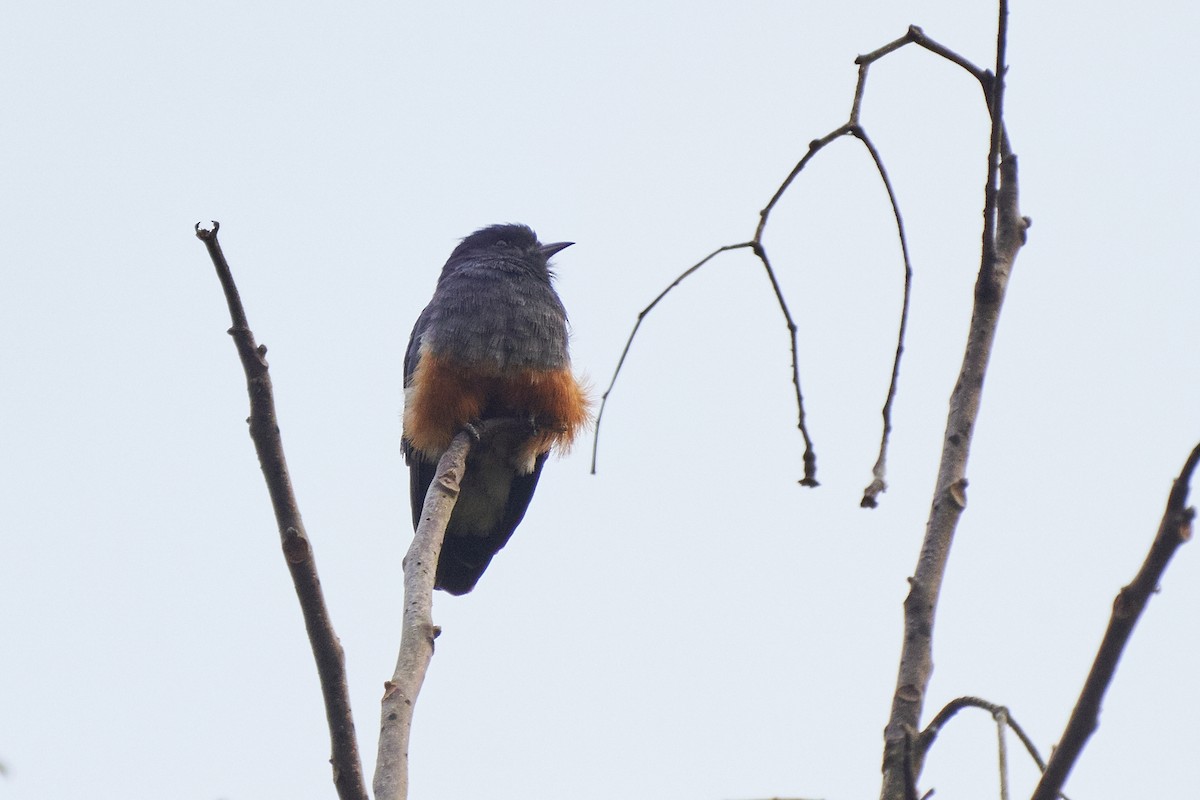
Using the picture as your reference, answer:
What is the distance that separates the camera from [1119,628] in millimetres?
1341

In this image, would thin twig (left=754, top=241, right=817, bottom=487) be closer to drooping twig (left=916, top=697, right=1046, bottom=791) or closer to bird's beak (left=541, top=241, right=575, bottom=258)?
drooping twig (left=916, top=697, right=1046, bottom=791)

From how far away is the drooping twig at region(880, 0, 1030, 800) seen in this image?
1.81 metres

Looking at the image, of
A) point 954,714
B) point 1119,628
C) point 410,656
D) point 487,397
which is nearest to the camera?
point 1119,628

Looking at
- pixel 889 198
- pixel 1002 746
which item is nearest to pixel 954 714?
pixel 1002 746

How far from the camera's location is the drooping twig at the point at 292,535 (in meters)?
2.11

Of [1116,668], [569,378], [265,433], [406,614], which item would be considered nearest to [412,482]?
[569,378]

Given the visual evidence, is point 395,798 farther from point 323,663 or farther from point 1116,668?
point 1116,668

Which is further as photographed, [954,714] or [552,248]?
[552,248]

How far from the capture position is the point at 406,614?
108 inches

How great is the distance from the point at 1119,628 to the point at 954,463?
2.14ft

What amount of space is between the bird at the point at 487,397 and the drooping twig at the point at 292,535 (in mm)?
3956

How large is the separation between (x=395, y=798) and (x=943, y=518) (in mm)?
968

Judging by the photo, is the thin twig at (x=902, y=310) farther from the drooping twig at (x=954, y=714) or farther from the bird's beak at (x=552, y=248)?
the bird's beak at (x=552, y=248)

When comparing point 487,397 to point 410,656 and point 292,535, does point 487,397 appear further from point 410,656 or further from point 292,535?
point 292,535
